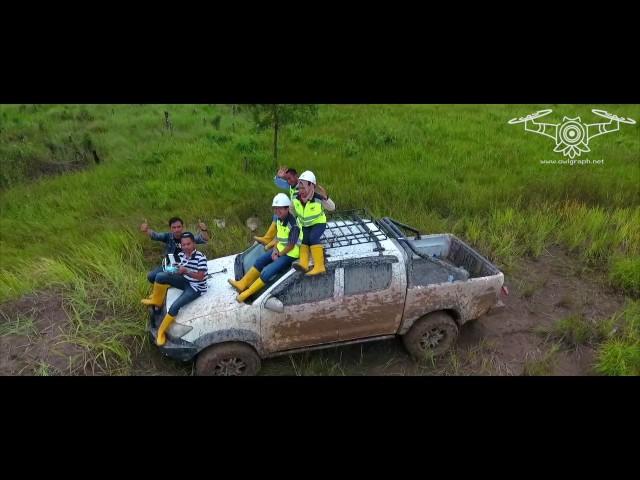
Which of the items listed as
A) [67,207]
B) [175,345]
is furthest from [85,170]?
[175,345]

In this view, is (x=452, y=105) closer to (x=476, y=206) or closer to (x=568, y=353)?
(x=476, y=206)

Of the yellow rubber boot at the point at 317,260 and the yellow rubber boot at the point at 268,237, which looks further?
the yellow rubber boot at the point at 268,237

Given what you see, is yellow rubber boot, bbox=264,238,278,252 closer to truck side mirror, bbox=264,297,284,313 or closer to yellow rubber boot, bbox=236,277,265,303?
yellow rubber boot, bbox=236,277,265,303

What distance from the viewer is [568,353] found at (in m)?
6.12

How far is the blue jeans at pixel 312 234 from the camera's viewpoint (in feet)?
18.2

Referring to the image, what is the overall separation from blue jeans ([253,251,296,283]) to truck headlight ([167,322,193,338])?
1022 millimetres

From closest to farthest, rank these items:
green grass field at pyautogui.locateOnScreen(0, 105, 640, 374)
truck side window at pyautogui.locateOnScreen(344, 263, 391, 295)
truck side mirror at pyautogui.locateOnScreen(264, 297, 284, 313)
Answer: truck side mirror at pyautogui.locateOnScreen(264, 297, 284, 313), truck side window at pyautogui.locateOnScreen(344, 263, 391, 295), green grass field at pyautogui.locateOnScreen(0, 105, 640, 374)

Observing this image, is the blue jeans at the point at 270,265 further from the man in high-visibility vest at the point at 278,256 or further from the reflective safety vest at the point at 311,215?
the reflective safety vest at the point at 311,215

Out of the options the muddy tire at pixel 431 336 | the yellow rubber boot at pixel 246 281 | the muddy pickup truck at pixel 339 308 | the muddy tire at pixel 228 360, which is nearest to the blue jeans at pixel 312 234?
the muddy pickup truck at pixel 339 308

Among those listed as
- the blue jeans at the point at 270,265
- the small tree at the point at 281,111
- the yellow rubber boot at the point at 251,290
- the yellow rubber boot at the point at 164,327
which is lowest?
the yellow rubber boot at the point at 164,327

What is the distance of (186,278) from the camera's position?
5.59 metres

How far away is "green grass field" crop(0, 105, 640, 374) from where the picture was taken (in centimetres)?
737

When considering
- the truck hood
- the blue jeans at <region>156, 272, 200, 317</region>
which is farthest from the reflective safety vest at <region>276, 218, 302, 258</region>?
the blue jeans at <region>156, 272, 200, 317</region>
